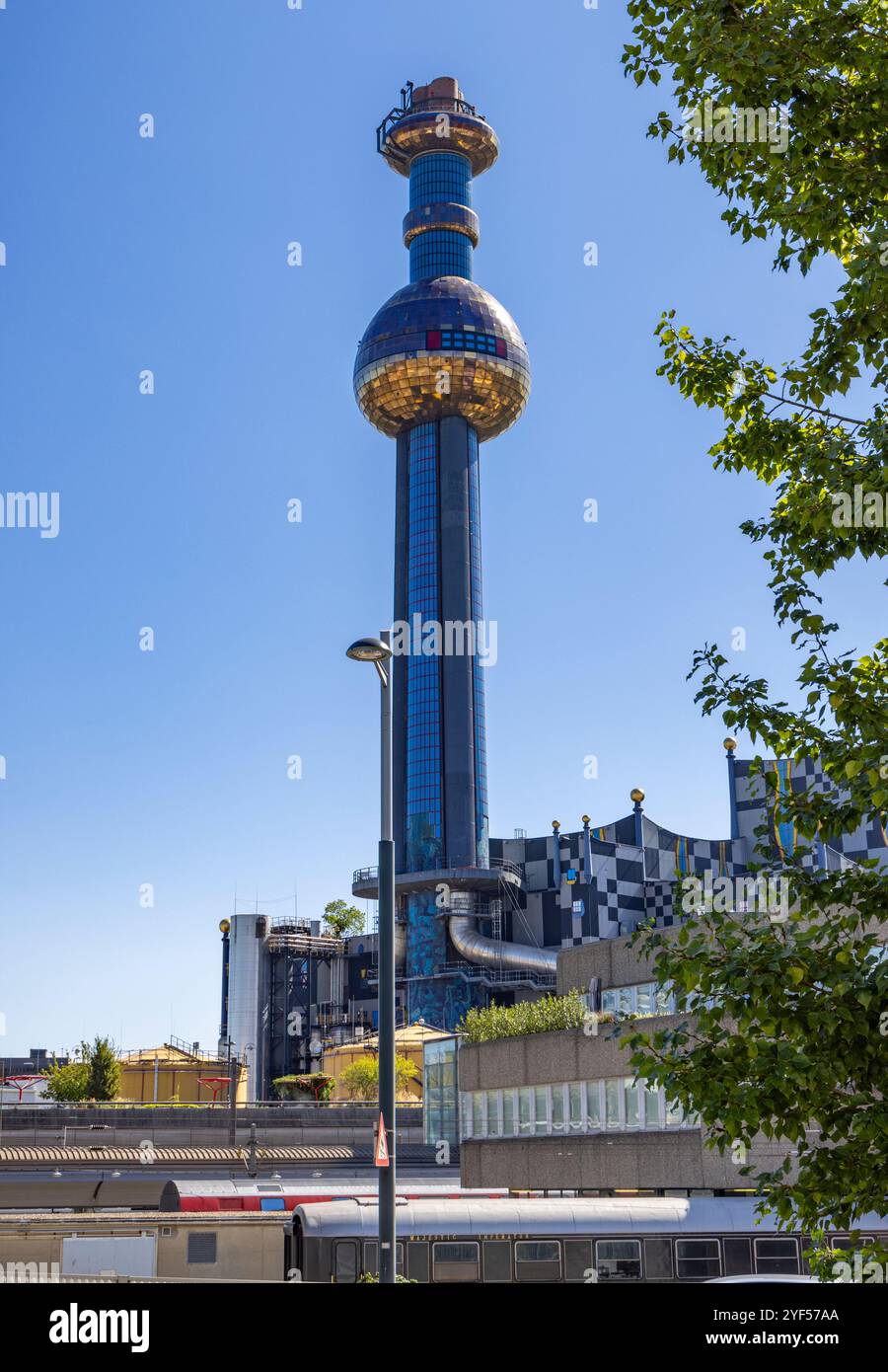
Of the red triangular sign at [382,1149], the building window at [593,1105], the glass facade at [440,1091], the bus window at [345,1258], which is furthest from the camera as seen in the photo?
the glass facade at [440,1091]

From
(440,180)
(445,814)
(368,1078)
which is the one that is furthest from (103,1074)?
(440,180)

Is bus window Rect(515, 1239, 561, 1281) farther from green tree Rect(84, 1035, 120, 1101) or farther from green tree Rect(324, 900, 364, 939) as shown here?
green tree Rect(324, 900, 364, 939)

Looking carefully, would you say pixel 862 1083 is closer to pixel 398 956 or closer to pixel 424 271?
pixel 398 956

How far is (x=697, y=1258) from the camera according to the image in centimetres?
2573

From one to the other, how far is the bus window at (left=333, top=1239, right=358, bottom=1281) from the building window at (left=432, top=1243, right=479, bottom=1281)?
5.01 feet

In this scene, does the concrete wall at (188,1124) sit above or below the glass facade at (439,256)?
below

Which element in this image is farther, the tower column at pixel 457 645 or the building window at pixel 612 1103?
the tower column at pixel 457 645

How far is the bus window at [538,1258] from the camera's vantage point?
84.2 feet

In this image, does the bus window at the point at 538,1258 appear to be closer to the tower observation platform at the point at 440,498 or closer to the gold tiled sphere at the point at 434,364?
the tower observation platform at the point at 440,498

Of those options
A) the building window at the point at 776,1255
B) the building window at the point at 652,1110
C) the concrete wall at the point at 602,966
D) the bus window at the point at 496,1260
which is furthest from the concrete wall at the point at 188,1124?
the building window at the point at 776,1255

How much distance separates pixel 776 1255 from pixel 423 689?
Result: 100 metres

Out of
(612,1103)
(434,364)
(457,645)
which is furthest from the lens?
(434,364)

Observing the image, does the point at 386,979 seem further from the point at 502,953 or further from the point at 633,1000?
the point at 502,953

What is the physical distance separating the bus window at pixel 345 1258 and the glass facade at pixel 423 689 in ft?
310
